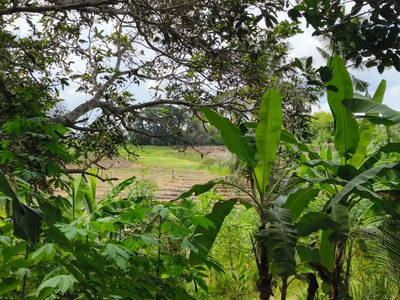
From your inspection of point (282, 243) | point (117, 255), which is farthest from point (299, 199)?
point (117, 255)

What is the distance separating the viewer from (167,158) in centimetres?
473

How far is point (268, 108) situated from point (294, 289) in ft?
8.36

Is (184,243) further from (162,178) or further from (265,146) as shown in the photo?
(162,178)

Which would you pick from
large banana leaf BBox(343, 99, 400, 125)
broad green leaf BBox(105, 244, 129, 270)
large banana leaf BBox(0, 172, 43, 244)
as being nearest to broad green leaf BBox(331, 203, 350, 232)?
large banana leaf BBox(343, 99, 400, 125)

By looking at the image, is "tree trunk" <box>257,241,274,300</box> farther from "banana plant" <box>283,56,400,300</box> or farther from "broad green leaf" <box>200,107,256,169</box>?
"broad green leaf" <box>200,107,256,169</box>

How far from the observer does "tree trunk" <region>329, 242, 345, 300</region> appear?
5.78 ft

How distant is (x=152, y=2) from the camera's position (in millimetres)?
2541

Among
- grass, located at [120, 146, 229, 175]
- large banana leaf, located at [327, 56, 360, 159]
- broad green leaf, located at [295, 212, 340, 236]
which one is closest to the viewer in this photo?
broad green leaf, located at [295, 212, 340, 236]

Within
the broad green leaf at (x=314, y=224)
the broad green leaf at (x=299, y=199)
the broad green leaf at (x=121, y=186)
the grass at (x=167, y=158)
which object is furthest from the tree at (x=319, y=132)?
the broad green leaf at (x=121, y=186)

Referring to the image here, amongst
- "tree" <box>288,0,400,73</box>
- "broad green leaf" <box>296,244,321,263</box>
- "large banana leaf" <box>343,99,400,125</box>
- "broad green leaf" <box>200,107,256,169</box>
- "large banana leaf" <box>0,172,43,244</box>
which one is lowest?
"broad green leaf" <box>296,244,321,263</box>

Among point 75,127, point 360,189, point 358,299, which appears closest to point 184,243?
point 360,189

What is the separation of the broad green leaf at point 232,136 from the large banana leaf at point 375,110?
0.56 m

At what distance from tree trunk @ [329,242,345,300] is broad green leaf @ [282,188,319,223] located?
291 mm

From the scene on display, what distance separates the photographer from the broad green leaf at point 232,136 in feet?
5.81
